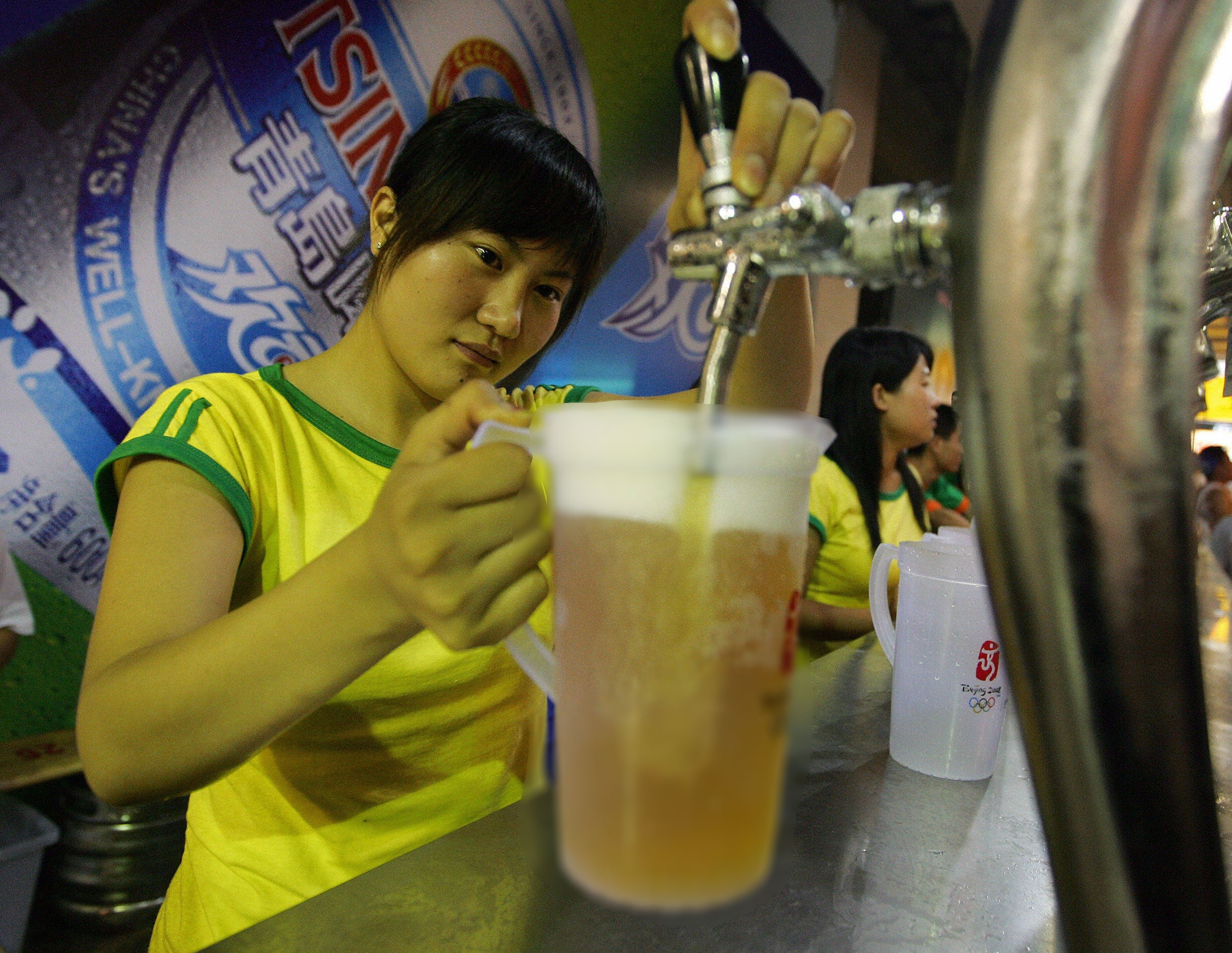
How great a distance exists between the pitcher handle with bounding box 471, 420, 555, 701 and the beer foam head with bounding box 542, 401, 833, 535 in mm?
62

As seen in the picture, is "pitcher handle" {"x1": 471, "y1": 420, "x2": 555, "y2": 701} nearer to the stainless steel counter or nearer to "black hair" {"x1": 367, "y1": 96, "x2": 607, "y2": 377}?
the stainless steel counter

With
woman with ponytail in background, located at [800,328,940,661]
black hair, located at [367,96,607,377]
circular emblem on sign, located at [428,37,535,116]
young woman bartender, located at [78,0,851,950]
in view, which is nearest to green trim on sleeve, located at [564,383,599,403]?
young woman bartender, located at [78,0,851,950]

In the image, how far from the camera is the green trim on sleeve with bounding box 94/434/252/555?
2.29ft

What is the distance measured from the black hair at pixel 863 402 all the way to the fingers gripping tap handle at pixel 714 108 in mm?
1107

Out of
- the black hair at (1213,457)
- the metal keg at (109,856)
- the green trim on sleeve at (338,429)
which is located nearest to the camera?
the green trim on sleeve at (338,429)

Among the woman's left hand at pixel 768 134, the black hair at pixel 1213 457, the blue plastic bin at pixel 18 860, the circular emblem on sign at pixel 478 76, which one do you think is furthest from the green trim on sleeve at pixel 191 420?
the black hair at pixel 1213 457

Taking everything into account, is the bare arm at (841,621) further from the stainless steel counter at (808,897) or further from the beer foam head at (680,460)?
the beer foam head at (680,460)

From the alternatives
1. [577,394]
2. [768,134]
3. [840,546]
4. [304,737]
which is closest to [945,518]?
[840,546]

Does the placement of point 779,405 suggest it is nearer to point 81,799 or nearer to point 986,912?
point 986,912

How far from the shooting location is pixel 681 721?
22 centimetres

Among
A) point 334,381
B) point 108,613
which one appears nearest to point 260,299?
point 334,381

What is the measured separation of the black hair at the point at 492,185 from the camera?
0.84 meters

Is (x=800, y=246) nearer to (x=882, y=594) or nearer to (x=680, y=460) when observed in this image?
(x=680, y=460)

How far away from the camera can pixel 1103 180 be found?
20 centimetres
